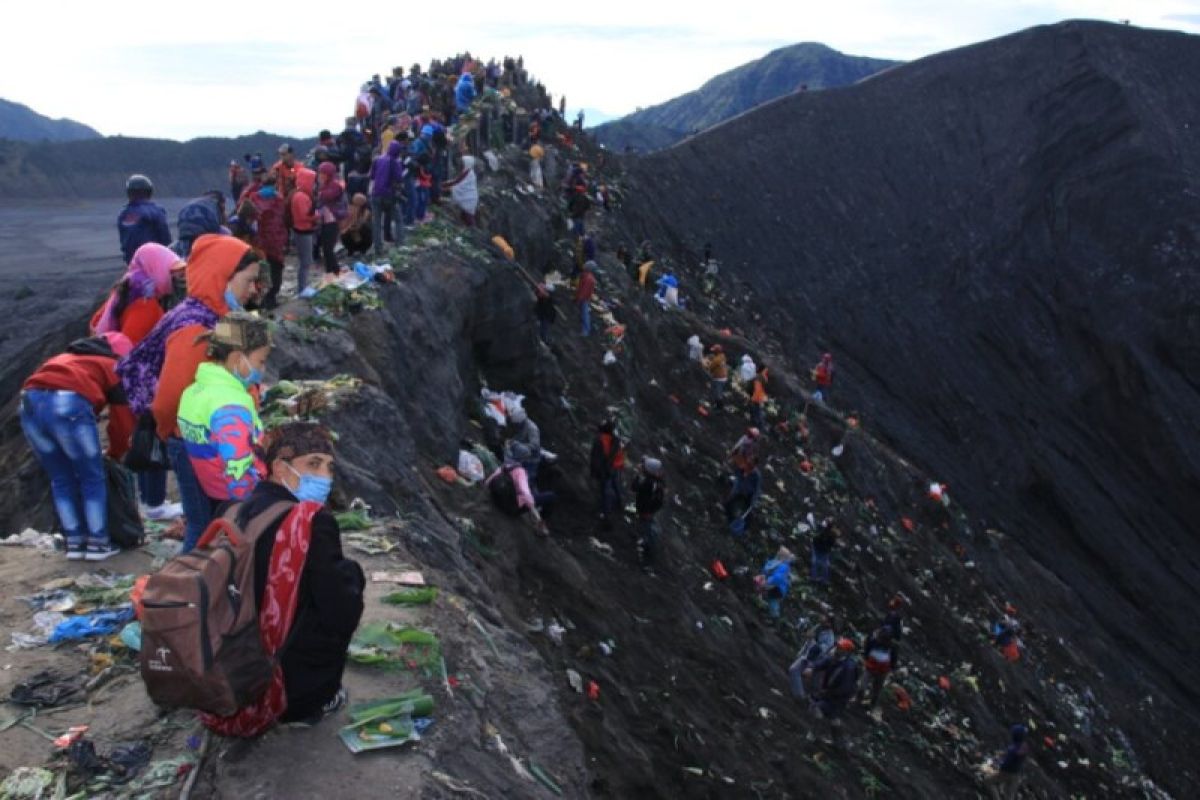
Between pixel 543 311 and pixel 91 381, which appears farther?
pixel 543 311

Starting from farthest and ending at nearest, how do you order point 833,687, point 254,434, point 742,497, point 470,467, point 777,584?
point 742,497
point 777,584
point 833,687
point 470,467
point 254,434

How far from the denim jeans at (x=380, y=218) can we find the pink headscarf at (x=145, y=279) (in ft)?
20.8

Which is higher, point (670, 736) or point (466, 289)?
point (466, 289)

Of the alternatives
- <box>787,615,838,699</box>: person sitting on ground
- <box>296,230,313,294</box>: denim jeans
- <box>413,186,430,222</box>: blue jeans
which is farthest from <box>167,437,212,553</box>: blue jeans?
<box>413,186,430,222</box>: blue jeans

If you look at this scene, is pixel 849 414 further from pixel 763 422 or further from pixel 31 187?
Result: pixel 31 187

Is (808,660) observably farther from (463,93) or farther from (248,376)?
(463,93)

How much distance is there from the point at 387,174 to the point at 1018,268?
35027 millimetres

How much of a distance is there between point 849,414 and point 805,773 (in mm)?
20381

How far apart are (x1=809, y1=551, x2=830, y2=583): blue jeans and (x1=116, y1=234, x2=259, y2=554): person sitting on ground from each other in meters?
11.9

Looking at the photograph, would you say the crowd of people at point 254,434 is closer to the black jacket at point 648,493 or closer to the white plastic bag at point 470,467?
the black jacket at point 648,493

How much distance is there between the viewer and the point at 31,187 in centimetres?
6531

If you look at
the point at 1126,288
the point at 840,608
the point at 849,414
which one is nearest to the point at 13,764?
the point at 840,608

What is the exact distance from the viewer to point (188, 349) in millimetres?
4812

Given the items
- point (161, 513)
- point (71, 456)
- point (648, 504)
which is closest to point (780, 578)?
point (648, 504)
